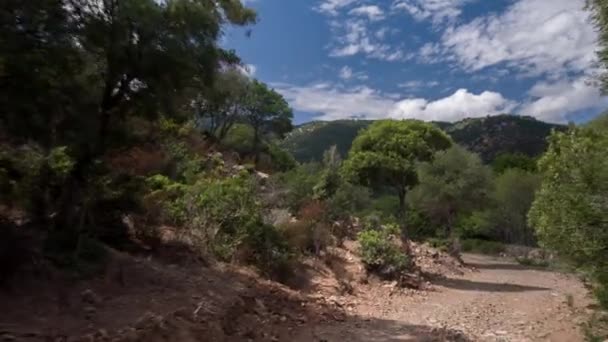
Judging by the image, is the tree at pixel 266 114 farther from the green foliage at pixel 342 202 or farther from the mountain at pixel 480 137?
the mountain at pixel 480 137

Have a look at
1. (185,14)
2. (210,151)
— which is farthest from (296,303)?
(210,151)

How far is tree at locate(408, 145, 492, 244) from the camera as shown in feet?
90.2

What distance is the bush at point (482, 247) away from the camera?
35.7m

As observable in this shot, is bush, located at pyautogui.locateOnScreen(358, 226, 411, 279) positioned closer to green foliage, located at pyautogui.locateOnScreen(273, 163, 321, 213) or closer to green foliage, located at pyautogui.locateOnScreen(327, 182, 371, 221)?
green foliage, located at pyautogui.locateOnScreen(273, 163, 321, 213)

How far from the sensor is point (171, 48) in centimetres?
888

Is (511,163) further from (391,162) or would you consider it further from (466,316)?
(466,316)

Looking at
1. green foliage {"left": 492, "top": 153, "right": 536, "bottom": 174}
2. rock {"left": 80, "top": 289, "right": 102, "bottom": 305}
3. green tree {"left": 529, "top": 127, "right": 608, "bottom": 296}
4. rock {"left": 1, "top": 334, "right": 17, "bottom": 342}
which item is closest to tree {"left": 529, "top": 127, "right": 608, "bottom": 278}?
green tree {"left": 529, "top": 127, "right": 608, "bottom": 296}

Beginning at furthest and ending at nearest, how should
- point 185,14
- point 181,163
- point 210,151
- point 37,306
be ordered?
point 210,151 → point 181,163 → point 185,14 → point 37,306

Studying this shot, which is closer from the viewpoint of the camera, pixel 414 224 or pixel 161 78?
pixel 161 78

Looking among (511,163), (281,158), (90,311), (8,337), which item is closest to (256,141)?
(281,158)

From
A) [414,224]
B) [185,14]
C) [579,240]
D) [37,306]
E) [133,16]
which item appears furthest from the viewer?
[414,224]

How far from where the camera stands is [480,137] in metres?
79.0

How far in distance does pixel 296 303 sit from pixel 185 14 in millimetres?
5701

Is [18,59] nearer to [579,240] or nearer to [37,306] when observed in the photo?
[37,306]
